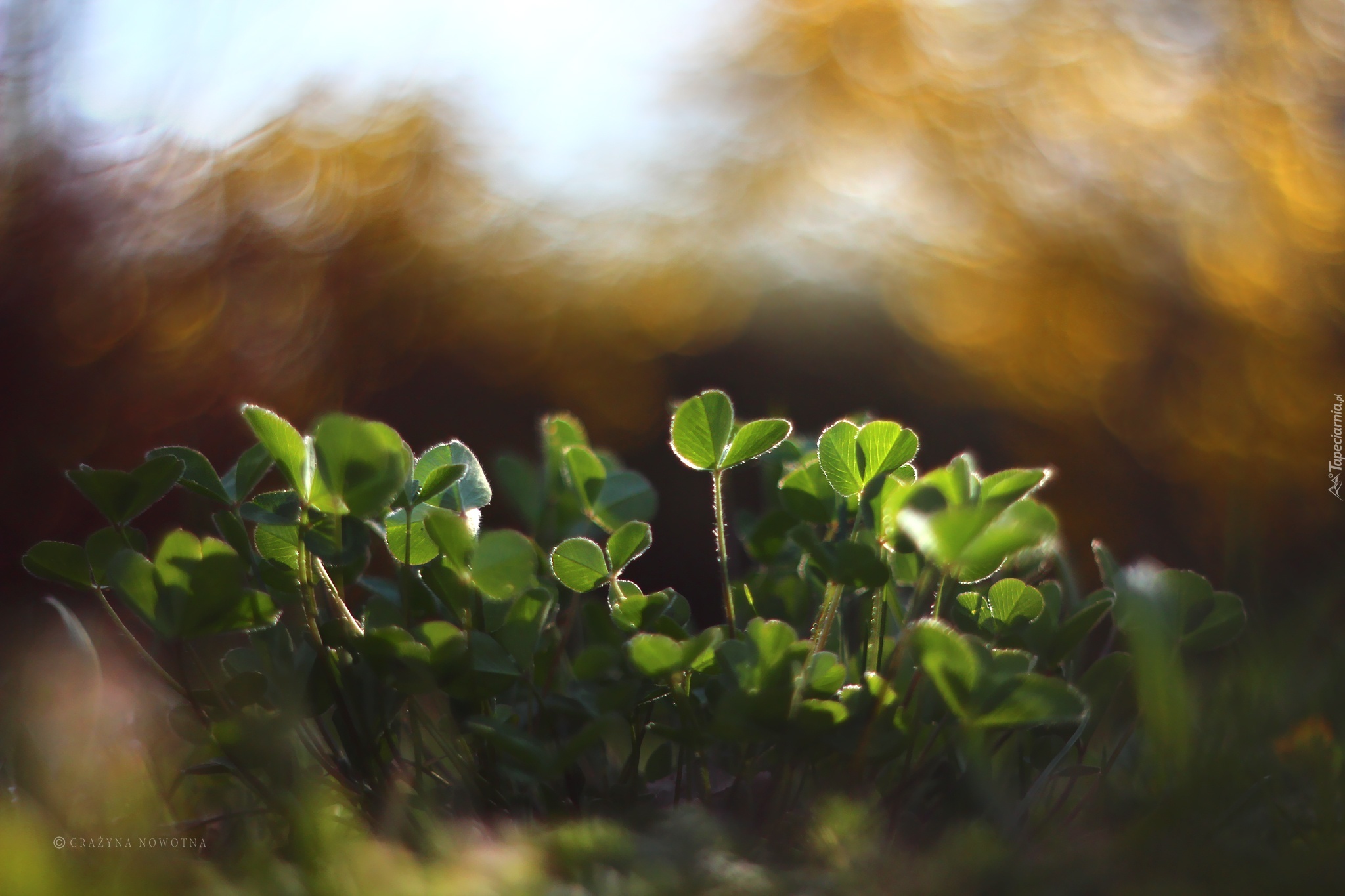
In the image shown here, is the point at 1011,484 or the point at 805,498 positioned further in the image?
the point at 805,498

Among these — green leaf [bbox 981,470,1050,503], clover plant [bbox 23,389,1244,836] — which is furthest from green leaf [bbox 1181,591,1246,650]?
green leaf [bbox 981,470,1050,503]

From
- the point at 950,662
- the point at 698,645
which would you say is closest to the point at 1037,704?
the point at 950,662

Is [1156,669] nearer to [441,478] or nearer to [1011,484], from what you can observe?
[1011,484]

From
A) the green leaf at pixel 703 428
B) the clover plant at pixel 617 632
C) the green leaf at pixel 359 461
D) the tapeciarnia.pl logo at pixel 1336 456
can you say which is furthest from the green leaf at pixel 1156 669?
the tapeciarnia.pl logo at pixel 1336 456

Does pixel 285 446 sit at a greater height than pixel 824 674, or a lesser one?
greater

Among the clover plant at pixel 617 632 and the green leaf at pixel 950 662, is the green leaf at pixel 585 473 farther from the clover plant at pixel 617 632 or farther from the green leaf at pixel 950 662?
the green leaf at pixel 950 662

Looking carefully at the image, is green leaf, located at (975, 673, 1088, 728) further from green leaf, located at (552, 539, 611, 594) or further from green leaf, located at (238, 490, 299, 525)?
green leaf, located at (238, 490, 299, 525)
